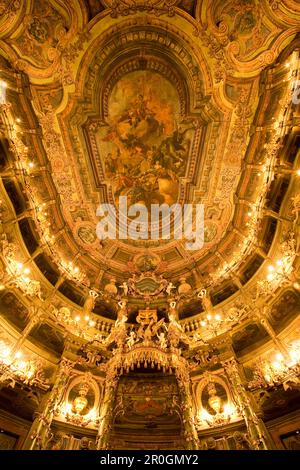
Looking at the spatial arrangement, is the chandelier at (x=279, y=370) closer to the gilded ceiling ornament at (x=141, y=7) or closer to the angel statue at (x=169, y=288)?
the angel statue at (x=169, y=288)

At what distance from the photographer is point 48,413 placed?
29.4 feet

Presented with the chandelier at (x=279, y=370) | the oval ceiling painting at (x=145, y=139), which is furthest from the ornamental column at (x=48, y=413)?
the oval ceiling painting at (x=145, y=139)

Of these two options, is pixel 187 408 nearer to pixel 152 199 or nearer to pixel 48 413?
pixel 48 413

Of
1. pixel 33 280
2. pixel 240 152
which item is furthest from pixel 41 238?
pixel 240 152

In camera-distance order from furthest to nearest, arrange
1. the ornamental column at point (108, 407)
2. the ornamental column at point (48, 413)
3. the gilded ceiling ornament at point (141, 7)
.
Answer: the gilded ceiling ornament at point (141, 7) < the ornamental column at point (108, 407) < the ornamental column at point (48, 413)

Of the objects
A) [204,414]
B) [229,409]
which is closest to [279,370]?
[229,409]

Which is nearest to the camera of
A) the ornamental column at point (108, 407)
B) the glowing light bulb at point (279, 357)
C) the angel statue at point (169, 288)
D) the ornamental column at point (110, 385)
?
the ornamental column at point (108, 407)

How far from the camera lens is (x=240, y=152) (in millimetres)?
13805

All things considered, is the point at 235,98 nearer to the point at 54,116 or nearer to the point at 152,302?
the point at 54,116

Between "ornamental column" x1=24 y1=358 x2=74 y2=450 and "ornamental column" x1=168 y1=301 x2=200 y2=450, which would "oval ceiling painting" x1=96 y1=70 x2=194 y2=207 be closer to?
"ornamental column" x1=168 y1=301 x2=200 y2=450

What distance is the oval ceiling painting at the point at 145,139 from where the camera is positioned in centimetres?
1413

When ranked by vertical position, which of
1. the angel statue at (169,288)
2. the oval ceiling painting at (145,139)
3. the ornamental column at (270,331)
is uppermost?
the oval ceiling painting at (145,139)

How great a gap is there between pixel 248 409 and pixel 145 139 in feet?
44.8

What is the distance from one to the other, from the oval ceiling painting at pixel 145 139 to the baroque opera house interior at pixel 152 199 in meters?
0.08
